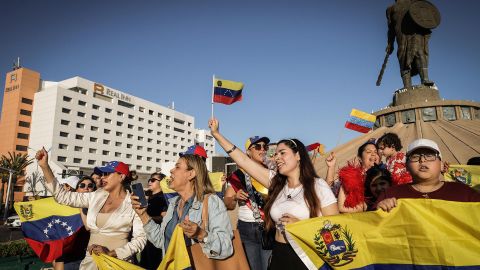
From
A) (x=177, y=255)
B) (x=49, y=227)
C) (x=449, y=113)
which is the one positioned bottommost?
(x=49, y=227)

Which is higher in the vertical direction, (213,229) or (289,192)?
(289,192)

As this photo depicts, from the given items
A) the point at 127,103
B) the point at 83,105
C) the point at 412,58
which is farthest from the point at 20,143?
the point at 412,58

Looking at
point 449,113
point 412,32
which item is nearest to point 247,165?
point 449,113

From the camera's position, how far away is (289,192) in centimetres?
333

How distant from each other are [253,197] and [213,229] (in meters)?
1.48

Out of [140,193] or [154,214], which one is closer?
[140,193]

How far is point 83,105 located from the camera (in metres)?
68.0

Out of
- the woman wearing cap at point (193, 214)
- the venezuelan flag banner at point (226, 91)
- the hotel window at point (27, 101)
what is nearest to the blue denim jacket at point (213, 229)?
the woman wearing cap at point (193, 214)

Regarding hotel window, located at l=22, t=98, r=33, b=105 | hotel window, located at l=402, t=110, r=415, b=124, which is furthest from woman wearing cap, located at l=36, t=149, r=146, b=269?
hotel window, located at l=22, t=98, r=33, b=105

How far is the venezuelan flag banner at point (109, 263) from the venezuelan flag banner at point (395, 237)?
71.4 inches

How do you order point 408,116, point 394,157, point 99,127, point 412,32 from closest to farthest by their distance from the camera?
1. point 394,157
2. point 408,116
3. point 412,32
4. point 99,127

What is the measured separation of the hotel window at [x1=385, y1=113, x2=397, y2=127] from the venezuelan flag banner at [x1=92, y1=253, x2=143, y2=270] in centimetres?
1798

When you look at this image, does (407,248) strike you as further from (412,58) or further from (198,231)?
(412,58)

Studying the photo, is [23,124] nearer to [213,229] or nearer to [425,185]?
[213,229]
